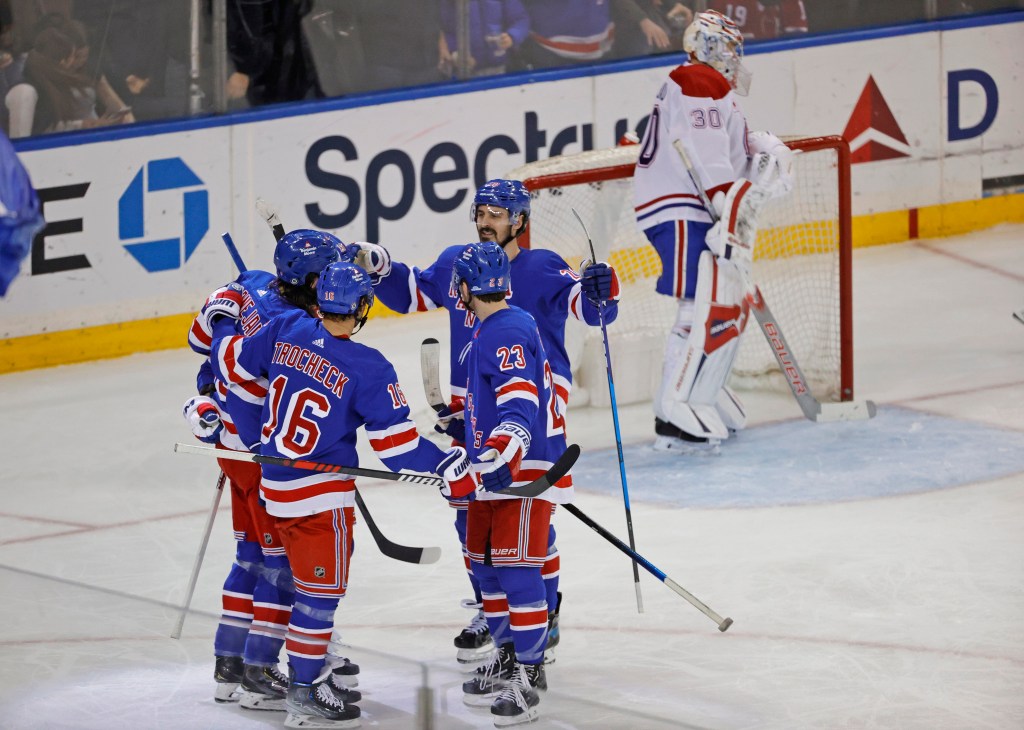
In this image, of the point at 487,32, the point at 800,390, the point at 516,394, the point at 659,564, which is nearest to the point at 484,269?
the point at 516,394

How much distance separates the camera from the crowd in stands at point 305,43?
7273 mm

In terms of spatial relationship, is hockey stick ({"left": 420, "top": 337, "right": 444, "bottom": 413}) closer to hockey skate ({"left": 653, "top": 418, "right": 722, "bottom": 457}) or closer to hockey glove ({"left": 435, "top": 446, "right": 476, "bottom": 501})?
hockey glove ({"left": 435, "top": 446, "right": 476, "bottom": 501})

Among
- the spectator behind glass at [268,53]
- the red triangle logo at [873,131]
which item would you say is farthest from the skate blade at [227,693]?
the red triangle logo at [873,131]

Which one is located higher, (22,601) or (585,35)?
(585,35)

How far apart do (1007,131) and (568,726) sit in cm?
708

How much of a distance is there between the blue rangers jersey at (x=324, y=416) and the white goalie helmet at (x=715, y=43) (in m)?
2.78

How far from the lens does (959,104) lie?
9102mm

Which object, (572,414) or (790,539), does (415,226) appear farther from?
(790,539)

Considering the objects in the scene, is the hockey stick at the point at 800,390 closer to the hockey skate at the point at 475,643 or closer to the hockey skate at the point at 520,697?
the hockey skate at the point at 475,643

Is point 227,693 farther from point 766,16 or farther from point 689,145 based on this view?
point 766,16

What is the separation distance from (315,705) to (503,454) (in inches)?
25.6

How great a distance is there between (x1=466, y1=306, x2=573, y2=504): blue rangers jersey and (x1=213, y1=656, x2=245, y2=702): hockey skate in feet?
2.17

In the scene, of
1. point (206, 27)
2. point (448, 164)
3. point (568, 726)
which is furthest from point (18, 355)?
point (568, 726)

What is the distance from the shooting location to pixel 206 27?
7578 mm
